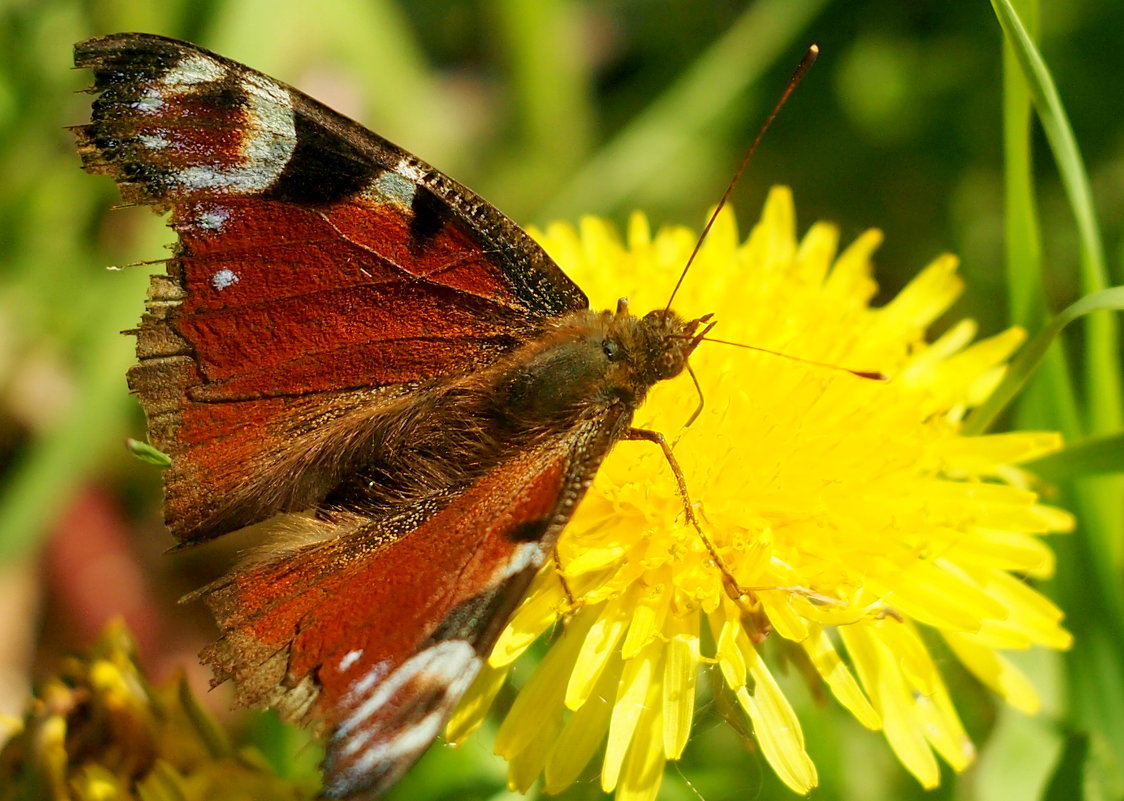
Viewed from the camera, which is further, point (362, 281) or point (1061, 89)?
point (1061, 89)

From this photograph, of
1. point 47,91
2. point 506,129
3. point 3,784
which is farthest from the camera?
point 506,129

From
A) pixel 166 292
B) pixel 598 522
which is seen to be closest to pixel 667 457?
pixel 598 522

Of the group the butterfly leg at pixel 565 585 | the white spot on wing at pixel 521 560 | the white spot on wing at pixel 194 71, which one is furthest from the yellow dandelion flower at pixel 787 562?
the white spot on wing at pixel 194 71

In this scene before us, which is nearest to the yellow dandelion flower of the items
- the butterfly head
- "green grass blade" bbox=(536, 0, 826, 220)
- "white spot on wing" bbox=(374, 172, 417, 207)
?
the butterfly head

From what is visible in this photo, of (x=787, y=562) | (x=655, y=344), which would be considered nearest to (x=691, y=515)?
(x=787, y=562)

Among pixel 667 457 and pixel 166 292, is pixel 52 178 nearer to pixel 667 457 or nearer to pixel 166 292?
pixel 166 292

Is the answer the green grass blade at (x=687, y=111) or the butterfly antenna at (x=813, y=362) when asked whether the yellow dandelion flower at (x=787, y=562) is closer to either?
the butterfly antenna at (x=813, y=362)
